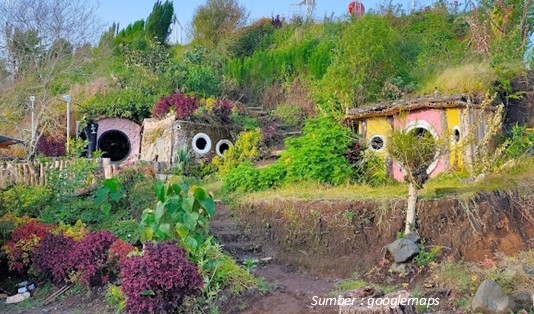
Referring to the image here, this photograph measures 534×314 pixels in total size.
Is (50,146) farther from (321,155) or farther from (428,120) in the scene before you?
(428,120)

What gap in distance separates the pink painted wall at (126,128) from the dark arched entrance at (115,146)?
30cm

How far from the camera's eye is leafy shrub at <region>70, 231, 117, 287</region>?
7012 mm

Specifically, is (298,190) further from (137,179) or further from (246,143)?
(246,143)

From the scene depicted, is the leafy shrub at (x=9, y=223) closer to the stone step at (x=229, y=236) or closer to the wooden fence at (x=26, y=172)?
the wooden fence at (x=26, y=172)

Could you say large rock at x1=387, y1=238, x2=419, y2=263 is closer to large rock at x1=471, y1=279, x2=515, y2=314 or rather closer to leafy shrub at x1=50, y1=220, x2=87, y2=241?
large rock at x1=471, y1=279, x2=515, y2=314

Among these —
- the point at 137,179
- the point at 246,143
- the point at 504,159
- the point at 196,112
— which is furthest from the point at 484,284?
the point at 196,112

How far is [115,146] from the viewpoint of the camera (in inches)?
723

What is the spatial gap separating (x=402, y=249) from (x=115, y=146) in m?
13.3

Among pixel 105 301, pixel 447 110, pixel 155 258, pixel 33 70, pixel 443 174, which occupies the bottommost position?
pixel 105 301

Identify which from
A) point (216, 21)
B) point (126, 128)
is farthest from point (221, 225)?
point (216, 21)

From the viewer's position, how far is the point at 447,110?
36.3 ft

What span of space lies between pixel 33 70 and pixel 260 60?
26.6 ft

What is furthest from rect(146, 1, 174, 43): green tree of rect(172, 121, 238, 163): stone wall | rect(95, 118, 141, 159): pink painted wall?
rect(172, 121, 238, 163): stone wall

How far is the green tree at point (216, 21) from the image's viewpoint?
83.2 ft
